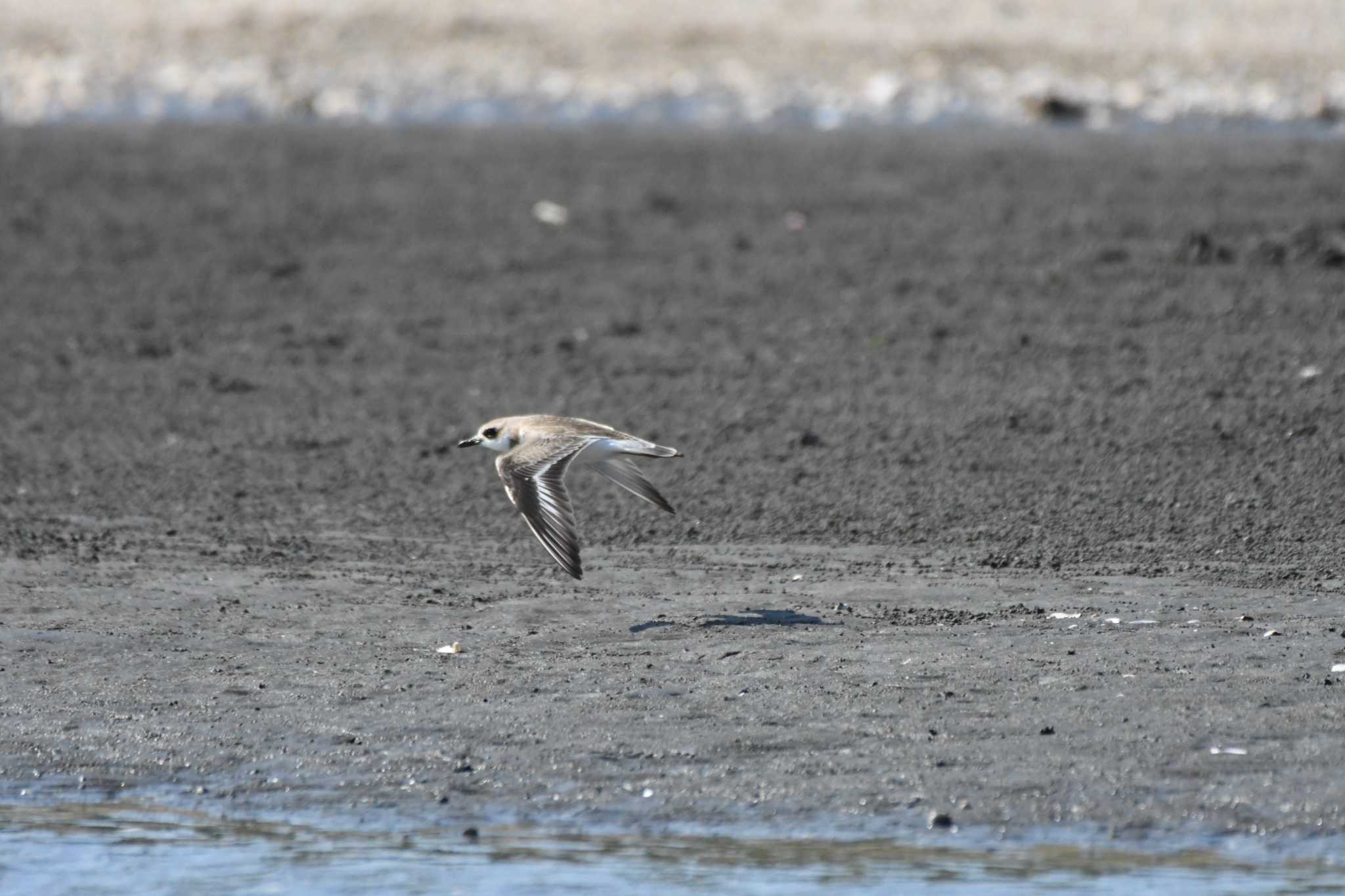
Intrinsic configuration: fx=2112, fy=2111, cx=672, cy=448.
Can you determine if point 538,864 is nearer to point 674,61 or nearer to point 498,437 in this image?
point 498,437

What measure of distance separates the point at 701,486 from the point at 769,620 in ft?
6.74

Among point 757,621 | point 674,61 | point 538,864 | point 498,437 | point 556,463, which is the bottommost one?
point 538,864

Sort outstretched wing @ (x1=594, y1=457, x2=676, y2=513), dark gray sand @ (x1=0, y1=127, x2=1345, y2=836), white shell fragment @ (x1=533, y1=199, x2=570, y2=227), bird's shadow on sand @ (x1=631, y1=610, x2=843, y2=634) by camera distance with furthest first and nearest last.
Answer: white shell fragment @ (x1=533, y1=199, x2=570, y2=227), outstretched wing @ (x1=594, y1=457, x2=676, y2=513), bird's shadow on sand @ (x1=631, y1=610, x2=843, y2=634), dark gray sand @ (x1=0, y1=127, x2=1345, y2=836)

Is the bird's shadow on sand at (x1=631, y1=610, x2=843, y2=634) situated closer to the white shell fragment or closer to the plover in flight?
the plover in flight

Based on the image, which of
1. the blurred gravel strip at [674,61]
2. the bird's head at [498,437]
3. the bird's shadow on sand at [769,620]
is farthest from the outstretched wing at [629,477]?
the blurred gravel strip at [674,61]

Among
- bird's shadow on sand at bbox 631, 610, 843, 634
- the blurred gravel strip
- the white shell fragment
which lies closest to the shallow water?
bird's shadow on sand at bbox 631, 610, 843, 634

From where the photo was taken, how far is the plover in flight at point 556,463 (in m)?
7.80

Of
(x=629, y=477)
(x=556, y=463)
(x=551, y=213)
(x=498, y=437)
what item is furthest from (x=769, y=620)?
(x=551, y=213)

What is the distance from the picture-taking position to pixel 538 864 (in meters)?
5.70

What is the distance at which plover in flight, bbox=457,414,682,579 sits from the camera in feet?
25.6

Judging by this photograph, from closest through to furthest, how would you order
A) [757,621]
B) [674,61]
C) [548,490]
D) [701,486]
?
1. [757,621]
2. [548,490]
3. [701,486]
4. [674,61]

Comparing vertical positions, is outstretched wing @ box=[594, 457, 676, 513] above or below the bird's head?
below

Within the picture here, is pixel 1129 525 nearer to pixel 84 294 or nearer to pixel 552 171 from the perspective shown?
pixel 84 294

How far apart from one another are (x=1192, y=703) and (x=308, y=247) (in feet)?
31.2
